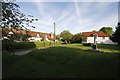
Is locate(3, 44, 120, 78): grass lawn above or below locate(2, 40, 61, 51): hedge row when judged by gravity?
below

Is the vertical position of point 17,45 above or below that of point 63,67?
above

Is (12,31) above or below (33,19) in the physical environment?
below

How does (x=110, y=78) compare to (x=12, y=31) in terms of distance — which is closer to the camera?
(x=110, y=78)

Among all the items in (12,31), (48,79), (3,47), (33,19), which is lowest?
(48,79)

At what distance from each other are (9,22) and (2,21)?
1.31 feet

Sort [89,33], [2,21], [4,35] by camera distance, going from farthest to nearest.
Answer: [89,33] < [4,35] < [2,21]

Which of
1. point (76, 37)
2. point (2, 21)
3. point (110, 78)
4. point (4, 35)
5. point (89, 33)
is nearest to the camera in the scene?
point (110, 78)

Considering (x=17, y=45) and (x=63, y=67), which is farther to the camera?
(x=17, y=45)

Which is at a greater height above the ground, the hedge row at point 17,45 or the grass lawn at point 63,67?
the hedge row at point 17,45

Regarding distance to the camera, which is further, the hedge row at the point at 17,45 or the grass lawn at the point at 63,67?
the hedge row at the point at 17,45

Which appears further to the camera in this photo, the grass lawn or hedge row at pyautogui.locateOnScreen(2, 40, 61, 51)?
hedge row at pyautogui.locateOnScreen(2, 40, 61, 51)

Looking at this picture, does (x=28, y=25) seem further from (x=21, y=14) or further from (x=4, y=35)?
(x=4, y=35)

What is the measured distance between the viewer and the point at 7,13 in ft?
34.3

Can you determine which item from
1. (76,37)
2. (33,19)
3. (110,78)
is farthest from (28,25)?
(76,37)
